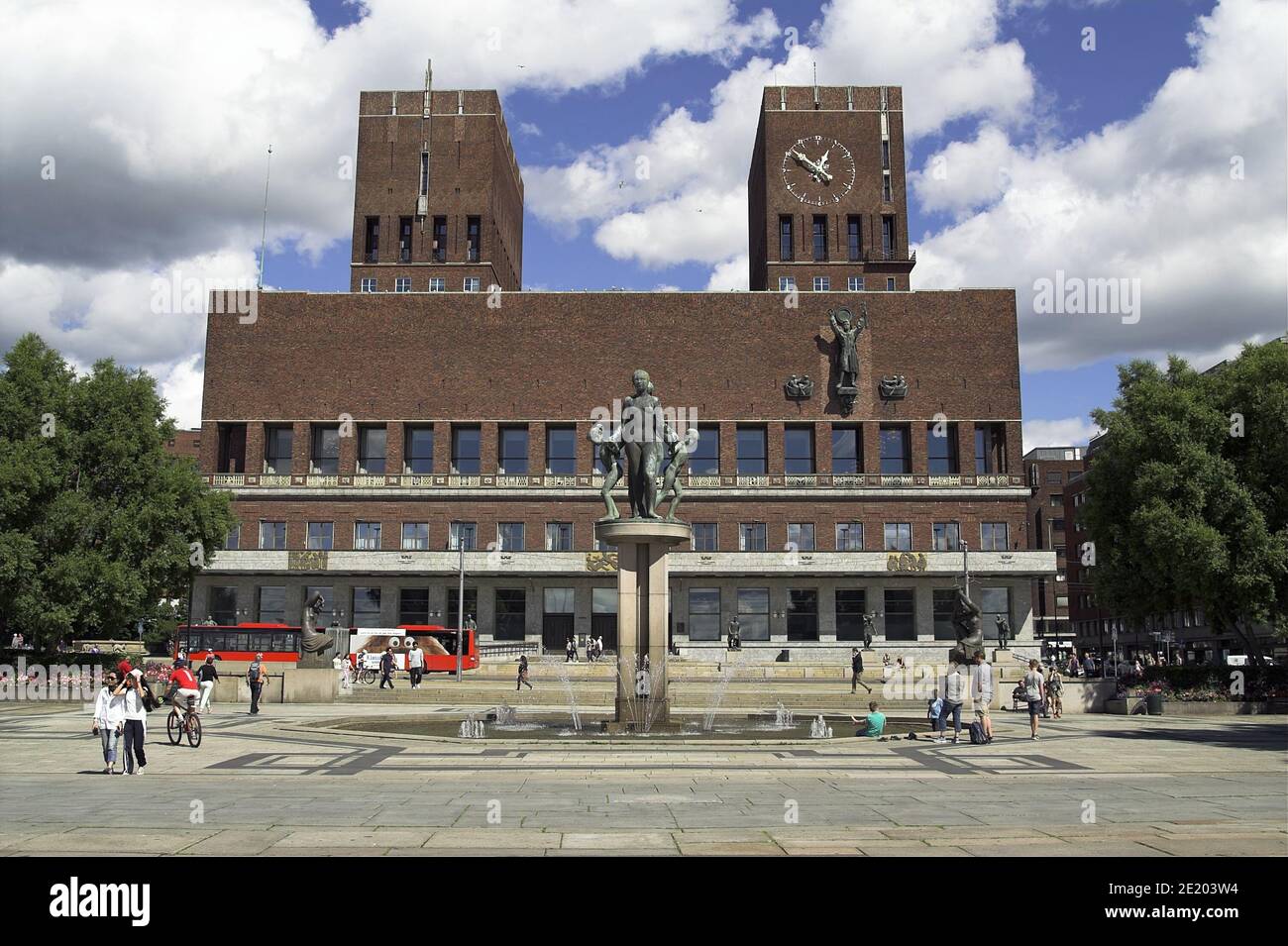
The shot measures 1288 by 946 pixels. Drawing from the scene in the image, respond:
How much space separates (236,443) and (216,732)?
197 feet

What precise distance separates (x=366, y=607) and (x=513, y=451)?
51.4ft

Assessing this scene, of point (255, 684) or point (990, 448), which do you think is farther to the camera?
point (990, 448)

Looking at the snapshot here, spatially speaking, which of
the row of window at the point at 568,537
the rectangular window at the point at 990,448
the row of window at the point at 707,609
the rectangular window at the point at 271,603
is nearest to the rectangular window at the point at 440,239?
the row of window at the point at 568,537

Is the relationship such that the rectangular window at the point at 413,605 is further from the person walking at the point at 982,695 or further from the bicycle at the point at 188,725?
the person walking at the point at 982,695

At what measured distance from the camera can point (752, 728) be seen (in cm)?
2611

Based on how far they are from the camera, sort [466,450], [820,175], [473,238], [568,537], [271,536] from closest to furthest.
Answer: [568,537] → [271,536] → [466,450] → [820,175] → [473,238]

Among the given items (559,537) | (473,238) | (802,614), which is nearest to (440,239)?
(473,238)

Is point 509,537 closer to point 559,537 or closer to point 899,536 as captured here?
point 559,537

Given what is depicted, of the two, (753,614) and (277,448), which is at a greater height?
→ (277,448)

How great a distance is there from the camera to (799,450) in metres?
79.3

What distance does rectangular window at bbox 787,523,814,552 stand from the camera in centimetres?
7619

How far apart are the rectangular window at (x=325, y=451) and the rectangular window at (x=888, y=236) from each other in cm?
4756

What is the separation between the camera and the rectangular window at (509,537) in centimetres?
7631

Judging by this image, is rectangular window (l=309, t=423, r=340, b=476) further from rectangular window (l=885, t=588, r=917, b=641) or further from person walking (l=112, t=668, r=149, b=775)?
person walking (l=112, t=668, r=149, b=775)
